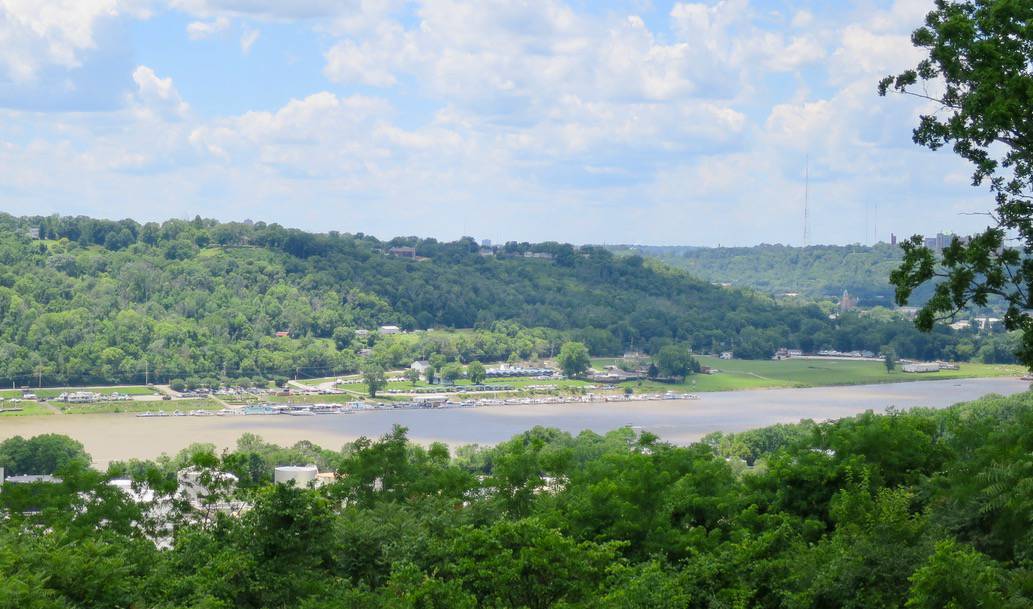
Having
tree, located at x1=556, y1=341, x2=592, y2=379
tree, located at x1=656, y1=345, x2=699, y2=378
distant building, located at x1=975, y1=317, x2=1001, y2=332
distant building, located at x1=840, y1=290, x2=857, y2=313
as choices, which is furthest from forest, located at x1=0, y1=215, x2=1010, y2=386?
distant building, located at x1=840, y1=290, x2=857, y2=313

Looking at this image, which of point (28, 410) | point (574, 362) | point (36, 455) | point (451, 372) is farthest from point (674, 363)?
point (36, 455)

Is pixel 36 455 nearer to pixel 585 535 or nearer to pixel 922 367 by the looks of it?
pixel 585 535

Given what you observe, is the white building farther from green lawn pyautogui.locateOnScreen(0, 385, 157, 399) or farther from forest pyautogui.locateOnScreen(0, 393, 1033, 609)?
forest pyautogui.locateOnScreen(0, 393, 1033, 609)

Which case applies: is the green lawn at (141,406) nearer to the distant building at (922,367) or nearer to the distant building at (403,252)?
the distant building at (922,367)

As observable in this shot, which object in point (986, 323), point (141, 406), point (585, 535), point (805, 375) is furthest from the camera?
point (986, 323)

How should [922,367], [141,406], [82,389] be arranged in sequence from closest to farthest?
[141,406], [82,389], [922,367]
